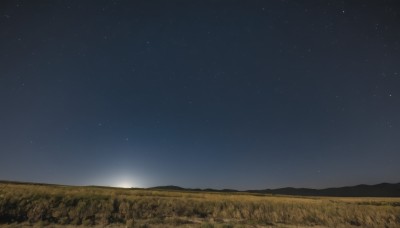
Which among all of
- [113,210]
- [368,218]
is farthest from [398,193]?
[113,210]

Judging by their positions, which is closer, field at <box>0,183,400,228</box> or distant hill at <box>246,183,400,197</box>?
field at <box>0,183,400,228</box>

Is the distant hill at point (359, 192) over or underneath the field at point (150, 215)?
over

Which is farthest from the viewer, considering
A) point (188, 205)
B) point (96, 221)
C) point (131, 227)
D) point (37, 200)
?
point (188, 205)

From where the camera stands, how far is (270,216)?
67.3 feet

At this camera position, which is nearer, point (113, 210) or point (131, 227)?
point (131, 227)

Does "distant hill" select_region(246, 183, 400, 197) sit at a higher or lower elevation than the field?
higher

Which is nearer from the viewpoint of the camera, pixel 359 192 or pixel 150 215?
pixel 150 215

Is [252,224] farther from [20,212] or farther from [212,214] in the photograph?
[20,212]

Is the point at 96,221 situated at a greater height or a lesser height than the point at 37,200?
lesser

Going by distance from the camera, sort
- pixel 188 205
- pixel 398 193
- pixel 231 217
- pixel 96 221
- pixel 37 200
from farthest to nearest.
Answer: pixel 398 193 → pixel 188 205 → pixel 231 217 → pixel 37 200 → pixel 96 221

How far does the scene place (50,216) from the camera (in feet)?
52.1

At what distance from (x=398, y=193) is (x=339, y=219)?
150m

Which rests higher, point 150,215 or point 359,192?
point 359,192

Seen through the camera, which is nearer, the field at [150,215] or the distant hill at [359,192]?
the field at [150,215]
